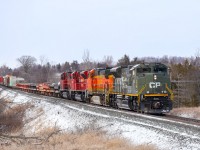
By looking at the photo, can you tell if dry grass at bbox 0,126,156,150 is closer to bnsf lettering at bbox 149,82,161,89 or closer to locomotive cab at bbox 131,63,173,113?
locomotive cab at bbox 131,63,173,113

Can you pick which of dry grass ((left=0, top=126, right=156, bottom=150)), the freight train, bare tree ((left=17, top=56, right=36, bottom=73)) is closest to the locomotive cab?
the freight train

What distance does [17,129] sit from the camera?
67.4 ft

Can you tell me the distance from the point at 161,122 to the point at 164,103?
16.8 ft

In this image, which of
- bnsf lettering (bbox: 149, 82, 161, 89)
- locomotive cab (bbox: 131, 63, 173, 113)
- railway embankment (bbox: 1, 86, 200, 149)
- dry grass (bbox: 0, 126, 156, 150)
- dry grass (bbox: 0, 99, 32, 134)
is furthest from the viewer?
bnsf lettering (bbox: 149, 82, 161, 89)

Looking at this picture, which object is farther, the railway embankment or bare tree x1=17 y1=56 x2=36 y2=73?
bare tree x1=17 y1=56 x2=36 y2=73

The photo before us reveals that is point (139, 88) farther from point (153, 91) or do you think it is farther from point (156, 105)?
point (156, 105)

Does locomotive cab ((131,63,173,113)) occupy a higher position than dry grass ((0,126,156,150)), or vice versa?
locomotive cab ((131,63,173,113))

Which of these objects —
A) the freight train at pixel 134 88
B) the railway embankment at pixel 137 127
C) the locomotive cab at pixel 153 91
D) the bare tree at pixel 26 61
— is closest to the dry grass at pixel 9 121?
the railway embankment at pixel 137 127

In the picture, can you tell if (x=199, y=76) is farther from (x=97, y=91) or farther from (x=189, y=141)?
(x=189, y=141)

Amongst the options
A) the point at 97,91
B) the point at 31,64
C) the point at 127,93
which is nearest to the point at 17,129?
the point at 127,93

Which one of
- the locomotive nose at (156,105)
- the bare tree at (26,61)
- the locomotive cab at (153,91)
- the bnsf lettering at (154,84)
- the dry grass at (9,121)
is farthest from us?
the bare tree at (26,61)

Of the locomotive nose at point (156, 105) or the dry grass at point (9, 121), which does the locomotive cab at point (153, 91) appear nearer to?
the locomotive nose at point (156, 105)

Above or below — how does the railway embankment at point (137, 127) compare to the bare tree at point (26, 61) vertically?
below

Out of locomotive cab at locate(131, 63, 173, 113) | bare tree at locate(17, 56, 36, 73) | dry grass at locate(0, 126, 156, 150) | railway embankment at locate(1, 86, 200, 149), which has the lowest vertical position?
dry grass at locate(0, 126, 156, 150)
